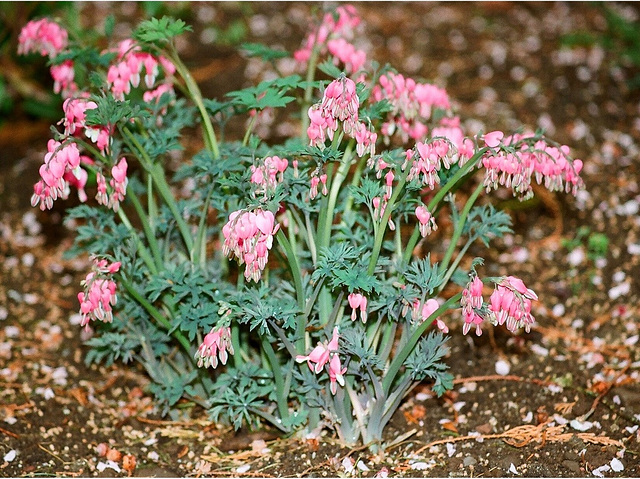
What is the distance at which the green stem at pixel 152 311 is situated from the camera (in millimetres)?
2568

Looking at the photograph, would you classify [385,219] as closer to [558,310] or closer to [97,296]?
[97,296]

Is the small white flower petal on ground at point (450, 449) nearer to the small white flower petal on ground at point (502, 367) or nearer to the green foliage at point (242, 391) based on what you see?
the small white flower petal on ground at point (502, 367)

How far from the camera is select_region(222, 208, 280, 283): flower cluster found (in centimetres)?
205

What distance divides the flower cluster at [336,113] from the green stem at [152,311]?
0.77 m

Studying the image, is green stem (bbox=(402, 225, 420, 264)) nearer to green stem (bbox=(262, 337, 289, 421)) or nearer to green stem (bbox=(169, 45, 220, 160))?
green stem (bbox=(262, 337, 289, 421))

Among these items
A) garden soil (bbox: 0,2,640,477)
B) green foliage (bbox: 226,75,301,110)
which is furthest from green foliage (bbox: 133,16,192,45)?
garden soil (bbox: 0,2,640,477)

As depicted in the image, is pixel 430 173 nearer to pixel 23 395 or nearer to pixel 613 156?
pixel 23 395

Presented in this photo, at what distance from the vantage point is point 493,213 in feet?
8.82

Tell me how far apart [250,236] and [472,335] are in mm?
1478

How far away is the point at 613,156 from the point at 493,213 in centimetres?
175

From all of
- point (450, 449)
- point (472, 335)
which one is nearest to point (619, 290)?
point (472, 335)

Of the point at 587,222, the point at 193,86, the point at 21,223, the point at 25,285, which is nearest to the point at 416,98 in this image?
the point at 193,86

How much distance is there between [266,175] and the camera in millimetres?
2221

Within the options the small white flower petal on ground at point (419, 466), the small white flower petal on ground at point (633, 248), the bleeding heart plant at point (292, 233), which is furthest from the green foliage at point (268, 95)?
the small white flower petal on ground at point (633, 248)
